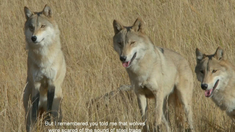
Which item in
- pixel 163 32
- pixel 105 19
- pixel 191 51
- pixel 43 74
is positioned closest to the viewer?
pixel 43 74

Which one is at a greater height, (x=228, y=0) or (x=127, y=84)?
(x=228, y=0)

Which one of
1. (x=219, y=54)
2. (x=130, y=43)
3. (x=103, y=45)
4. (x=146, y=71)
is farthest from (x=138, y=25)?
(x=103, y=45)

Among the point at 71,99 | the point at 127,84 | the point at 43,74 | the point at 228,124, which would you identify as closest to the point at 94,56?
the point at 127,84

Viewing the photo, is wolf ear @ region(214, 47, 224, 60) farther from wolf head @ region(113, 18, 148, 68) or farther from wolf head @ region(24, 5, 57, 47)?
wolf head @ region(24, 5, 57, 47)

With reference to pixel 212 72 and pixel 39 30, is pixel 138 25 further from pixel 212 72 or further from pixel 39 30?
pixel 39 30

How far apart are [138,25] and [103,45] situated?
228 centimetres

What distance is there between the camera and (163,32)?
8.11 meters

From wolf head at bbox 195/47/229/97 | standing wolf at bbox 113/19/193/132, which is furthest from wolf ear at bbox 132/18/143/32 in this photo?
wolf head at bbox 195/47/229/97

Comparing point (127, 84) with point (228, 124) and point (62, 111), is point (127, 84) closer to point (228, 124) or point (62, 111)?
point (62, 111)

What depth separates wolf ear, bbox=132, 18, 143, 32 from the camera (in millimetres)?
Answer: 5730

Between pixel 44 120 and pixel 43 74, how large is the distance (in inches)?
25.4

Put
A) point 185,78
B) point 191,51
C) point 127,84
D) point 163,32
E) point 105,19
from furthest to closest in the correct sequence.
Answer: point 105,19
point 163,32
point 191,51
point 127,84
point 185,78

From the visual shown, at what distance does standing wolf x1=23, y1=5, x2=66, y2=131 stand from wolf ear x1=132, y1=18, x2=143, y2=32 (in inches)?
43.7

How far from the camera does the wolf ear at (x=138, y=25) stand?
5.73 metres
